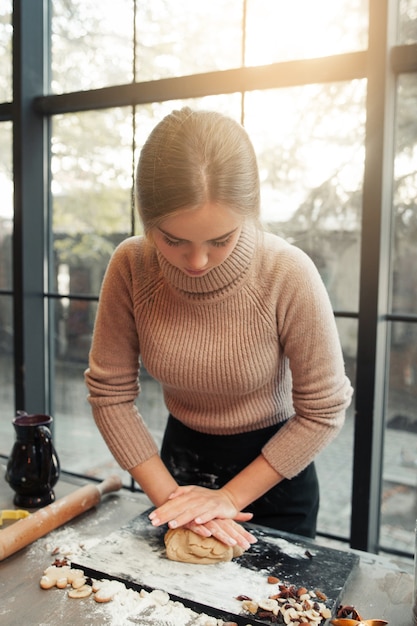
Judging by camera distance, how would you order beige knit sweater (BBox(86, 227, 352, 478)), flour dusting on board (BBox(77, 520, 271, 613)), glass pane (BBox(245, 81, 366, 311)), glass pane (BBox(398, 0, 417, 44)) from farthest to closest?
glass pane (BBox(245, 81, 366, 311)), glass pane (BBox(398, 0, 417, 44)), beige knit sweater (BBox(86, 227, 352, 478)), flour dusting on board (BBox(77, 520, 271, 613))

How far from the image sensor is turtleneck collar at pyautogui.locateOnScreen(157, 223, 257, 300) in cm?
123

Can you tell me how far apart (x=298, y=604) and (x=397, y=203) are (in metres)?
1.11

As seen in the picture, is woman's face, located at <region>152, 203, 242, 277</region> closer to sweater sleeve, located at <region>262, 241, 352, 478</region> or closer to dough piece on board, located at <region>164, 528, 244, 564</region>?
sweater sleeve, located at <region>262, 241, 352, 478</region>

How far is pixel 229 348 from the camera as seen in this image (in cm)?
126

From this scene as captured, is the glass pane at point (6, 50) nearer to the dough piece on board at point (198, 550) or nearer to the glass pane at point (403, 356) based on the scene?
the glass pane at point (403, 356)

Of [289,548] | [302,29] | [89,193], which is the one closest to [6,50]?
[89,193]

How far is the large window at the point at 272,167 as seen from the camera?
5.21 ft

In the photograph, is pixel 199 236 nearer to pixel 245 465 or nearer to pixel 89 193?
pixel 245 465

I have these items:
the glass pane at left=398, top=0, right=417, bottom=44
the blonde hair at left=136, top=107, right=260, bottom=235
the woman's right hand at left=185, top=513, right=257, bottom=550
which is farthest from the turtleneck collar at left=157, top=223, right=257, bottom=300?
the glass pane at left=398, top=0, right=417, bottom=44

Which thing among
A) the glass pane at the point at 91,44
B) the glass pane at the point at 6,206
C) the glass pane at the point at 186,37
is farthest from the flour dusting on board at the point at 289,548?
the glass pane at the point at 6,206

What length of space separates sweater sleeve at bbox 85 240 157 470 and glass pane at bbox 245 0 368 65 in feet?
2.86

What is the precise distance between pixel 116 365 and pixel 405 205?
92 cm

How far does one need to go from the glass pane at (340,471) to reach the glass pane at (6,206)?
150cm

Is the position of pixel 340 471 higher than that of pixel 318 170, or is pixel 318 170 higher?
pixel 318 170
